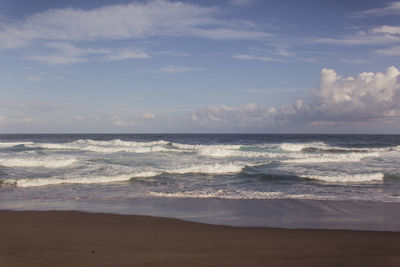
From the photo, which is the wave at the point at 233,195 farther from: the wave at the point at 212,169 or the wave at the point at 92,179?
the wave at the point at 212,169

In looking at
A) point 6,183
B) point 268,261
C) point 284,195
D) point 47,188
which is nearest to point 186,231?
point 268,261

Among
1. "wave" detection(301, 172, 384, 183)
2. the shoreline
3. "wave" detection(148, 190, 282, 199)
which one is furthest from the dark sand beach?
"wave" detection(301, 172, 384, 183)

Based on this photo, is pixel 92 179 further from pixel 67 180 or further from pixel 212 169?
pixel 212 169

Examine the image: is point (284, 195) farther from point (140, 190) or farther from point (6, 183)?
point (6, 183)

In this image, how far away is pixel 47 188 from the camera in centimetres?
1098

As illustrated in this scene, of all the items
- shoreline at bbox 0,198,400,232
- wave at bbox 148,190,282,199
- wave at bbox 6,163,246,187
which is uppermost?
wave at bbox 6,163,246,187

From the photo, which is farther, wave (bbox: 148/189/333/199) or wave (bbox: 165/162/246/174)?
wave (bbox: 165/162/246/174)

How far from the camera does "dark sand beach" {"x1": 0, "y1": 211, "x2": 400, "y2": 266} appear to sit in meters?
4.42

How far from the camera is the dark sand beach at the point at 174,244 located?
442 centimetres

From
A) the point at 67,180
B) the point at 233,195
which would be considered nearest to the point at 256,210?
the point at 233,195

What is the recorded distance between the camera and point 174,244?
5203 mm

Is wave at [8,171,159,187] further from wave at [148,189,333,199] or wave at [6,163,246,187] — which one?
wave at [148,189,333,199]

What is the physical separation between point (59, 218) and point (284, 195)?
6.63 meters

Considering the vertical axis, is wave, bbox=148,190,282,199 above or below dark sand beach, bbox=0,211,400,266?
below
